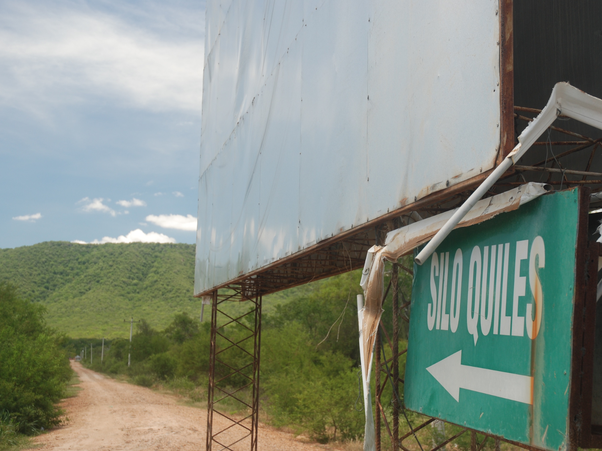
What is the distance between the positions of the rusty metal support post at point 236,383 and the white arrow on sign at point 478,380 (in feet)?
29.5

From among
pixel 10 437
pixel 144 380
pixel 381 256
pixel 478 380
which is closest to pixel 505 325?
pixel 478 380

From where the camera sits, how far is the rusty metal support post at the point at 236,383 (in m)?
14.9

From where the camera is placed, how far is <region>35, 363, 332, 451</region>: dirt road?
2061 cm

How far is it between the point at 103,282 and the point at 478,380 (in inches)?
4933

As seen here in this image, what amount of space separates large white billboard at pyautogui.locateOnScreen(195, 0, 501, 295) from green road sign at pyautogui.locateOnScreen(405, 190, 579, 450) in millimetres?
527

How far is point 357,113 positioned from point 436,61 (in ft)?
4.60

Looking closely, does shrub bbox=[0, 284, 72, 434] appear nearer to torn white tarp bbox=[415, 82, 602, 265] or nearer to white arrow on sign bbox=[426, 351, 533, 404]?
white arrow on sign bbox=[426, 351, 533, 404]

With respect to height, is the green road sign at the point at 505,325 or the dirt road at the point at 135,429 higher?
the green road sign at the point at 505,325

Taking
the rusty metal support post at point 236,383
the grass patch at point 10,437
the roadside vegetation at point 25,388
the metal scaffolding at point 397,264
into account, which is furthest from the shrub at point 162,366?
the grass patch at point 10,437

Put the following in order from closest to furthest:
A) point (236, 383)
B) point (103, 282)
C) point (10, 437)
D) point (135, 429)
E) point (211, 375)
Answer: point (211, 375), point (10, 437), point (135, 429), point (236, 383), point (103, 282)

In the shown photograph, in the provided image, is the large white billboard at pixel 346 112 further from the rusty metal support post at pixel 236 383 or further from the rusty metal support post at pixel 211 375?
the rusty metal support post at pixel 236 383

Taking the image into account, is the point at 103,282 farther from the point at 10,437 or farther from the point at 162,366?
the point at 10,437

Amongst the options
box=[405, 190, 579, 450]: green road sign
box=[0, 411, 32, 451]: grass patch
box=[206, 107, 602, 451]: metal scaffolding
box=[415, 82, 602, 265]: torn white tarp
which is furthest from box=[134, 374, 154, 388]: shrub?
box=[415, 82, 602, 265]: torn white tarp

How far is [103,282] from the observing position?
393 ft
